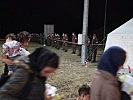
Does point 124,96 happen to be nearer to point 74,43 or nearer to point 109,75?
point 109,75

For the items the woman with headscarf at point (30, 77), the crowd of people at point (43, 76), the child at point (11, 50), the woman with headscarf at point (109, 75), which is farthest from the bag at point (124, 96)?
the child at point (11, 50)

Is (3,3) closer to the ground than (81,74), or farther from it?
farther from it

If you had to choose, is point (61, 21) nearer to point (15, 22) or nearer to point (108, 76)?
point (15, 22)

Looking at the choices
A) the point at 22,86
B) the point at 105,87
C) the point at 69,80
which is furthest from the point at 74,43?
the point at 22,86

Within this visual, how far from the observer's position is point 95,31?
39.8m

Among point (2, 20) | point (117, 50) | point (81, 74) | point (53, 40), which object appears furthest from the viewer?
point (2, 20)

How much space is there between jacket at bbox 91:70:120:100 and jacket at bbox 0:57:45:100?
0.55m

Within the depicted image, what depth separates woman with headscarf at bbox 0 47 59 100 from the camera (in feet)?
10.6

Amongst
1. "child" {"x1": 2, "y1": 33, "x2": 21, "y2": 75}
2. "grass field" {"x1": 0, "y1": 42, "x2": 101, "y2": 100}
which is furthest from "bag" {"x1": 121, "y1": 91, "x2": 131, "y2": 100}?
"grass field" {"x1": 0, "y1": 42, "x2": 101, "y2": 100}

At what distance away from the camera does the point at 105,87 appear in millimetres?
3574

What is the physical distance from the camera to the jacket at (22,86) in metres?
3.24

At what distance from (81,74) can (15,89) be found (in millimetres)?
10013

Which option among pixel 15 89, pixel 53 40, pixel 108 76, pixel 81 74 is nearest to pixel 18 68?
pixel 15 89

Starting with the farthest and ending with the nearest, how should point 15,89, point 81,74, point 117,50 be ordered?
point 81,74 < point 117,50 < point 15,89
